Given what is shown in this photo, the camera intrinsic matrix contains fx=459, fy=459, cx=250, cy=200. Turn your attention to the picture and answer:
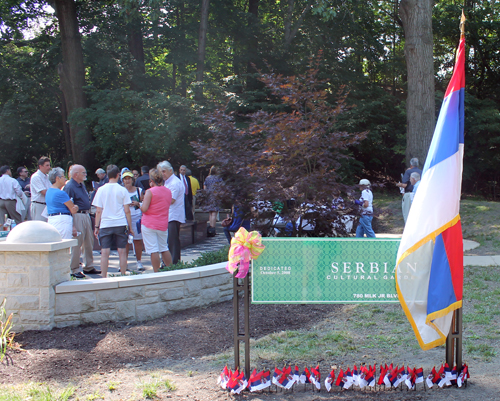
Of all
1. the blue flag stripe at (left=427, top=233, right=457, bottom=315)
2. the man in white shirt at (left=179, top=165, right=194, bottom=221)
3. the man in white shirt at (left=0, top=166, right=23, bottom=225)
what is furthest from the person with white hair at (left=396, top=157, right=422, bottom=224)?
the man in white shirt at (left=0, top=166, right=23, bottom=225)

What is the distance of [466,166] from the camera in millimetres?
21562

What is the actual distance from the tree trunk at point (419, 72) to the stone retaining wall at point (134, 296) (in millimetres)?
10210

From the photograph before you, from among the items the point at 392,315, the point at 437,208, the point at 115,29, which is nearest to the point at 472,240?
the point at 392,315

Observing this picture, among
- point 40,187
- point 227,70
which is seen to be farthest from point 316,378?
point 227,70

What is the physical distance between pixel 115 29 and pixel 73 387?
2154 centimetres

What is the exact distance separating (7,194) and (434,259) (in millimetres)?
9835

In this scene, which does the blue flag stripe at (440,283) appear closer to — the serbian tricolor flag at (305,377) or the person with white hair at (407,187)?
the serbian tricolor flag at (305,377)

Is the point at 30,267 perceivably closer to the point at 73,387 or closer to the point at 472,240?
the point at 73,387

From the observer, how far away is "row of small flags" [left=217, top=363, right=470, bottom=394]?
3453 mm

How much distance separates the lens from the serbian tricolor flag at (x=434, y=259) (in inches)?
129

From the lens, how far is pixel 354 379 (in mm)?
3467

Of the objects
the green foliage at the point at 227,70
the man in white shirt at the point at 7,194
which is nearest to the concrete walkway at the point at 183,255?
the man in white shirt at the point at 7,194

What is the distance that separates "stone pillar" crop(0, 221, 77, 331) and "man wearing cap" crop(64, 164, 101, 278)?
1949 millimetres

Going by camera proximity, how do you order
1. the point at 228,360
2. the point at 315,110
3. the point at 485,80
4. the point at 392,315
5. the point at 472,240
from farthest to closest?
the point at 485,80 < the point at 472,240 < the point at 315,110 < the point at 392,315 < the point at 228,360
